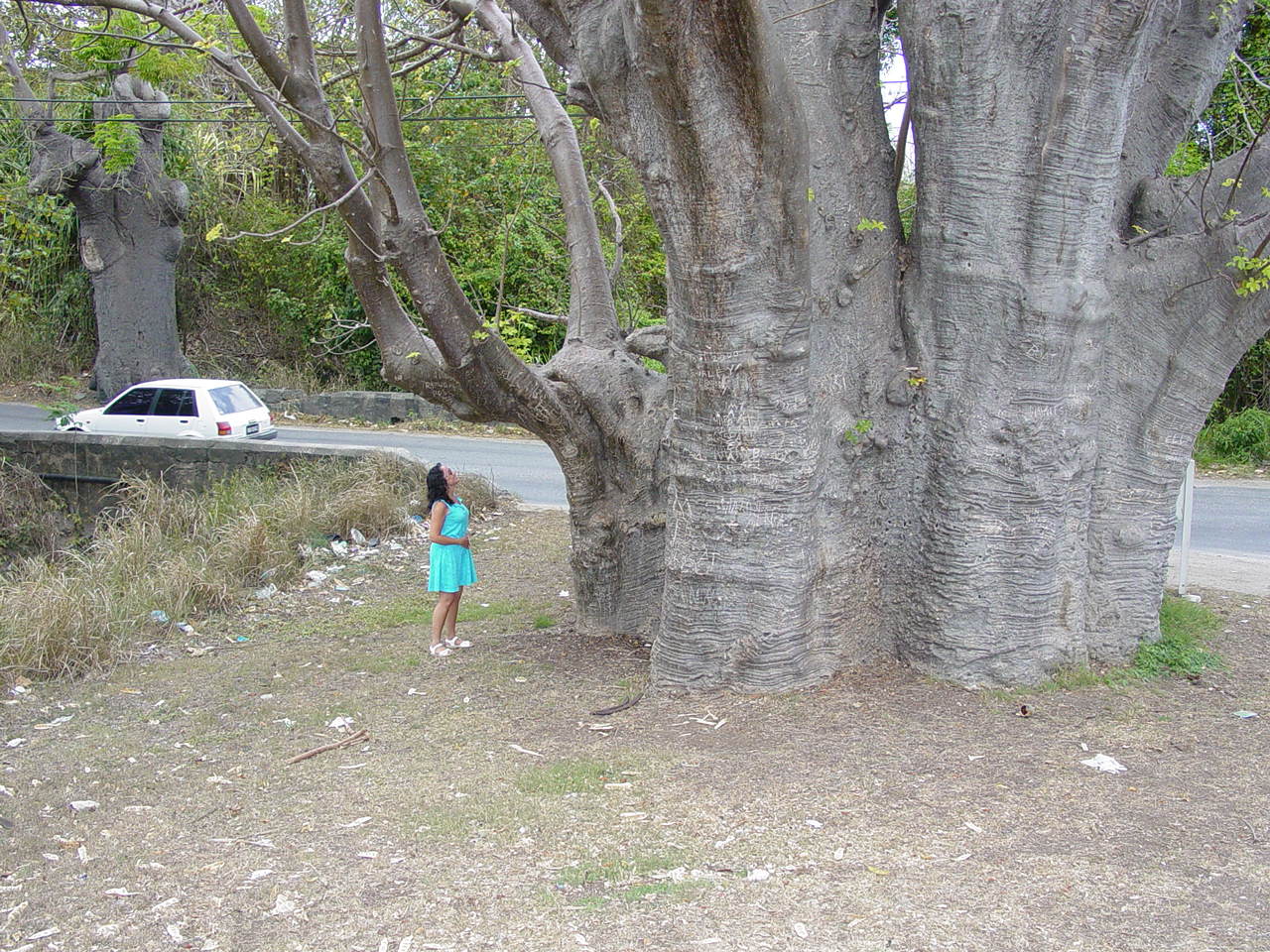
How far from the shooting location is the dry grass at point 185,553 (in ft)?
25.7

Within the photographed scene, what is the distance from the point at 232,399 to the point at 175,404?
0.87 meters

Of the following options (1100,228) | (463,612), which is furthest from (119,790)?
(1100,228)

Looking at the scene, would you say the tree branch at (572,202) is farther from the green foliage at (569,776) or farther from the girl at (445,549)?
the green foliage at (569,776)

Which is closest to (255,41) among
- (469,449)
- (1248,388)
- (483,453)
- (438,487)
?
(438,487)

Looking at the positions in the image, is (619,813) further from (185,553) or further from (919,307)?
(185,553)

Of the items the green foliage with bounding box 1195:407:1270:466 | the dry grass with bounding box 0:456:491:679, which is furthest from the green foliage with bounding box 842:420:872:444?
the green foliage with bounding box 1195:407:1270:466

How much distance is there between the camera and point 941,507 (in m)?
6.17

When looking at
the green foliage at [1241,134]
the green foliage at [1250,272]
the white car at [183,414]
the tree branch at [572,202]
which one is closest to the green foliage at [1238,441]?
the green foliage at [1241,134]

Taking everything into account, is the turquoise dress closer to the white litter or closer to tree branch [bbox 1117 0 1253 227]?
the white litter

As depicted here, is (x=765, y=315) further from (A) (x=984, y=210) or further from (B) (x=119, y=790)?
(B) (x=119, y=790)

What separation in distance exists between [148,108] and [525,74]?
1698 centimetres

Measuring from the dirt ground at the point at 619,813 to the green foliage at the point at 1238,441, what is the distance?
11635 millimetres

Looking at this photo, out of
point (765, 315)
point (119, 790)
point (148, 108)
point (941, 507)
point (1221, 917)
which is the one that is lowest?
point (119, 790)

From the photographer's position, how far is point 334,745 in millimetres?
5918
